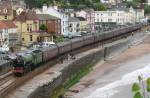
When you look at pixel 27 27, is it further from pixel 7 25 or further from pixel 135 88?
pixel 135 88

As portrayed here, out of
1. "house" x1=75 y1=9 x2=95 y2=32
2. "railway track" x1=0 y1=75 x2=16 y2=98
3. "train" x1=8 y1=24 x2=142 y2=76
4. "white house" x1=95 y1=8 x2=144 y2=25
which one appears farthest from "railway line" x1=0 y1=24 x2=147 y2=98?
"white house" x1=95 y1=8 x2=144 y2=25

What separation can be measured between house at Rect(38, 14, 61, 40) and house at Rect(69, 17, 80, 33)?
36.3 feet

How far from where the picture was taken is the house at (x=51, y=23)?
76125 millimetres

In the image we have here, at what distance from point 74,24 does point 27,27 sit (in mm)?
27837

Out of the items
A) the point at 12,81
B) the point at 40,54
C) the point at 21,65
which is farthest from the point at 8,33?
the point at 12,81

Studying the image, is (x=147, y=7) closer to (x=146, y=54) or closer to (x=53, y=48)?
(x=146, y=54)

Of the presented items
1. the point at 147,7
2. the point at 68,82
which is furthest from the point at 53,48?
the point at 147,7

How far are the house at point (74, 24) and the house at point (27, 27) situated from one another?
22279 millimetres

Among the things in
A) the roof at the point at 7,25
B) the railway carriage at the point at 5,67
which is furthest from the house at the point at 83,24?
the railway carriage at the point at 5,67

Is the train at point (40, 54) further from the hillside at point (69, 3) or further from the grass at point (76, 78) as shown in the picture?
the hillside at point (69, 3)

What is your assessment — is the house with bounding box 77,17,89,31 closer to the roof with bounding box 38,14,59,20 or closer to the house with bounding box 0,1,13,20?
the roof with bounding box 38,14,59,20

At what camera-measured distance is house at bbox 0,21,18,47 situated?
64188 mm

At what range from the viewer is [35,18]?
71.4 m

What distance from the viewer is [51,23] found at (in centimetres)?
7831
